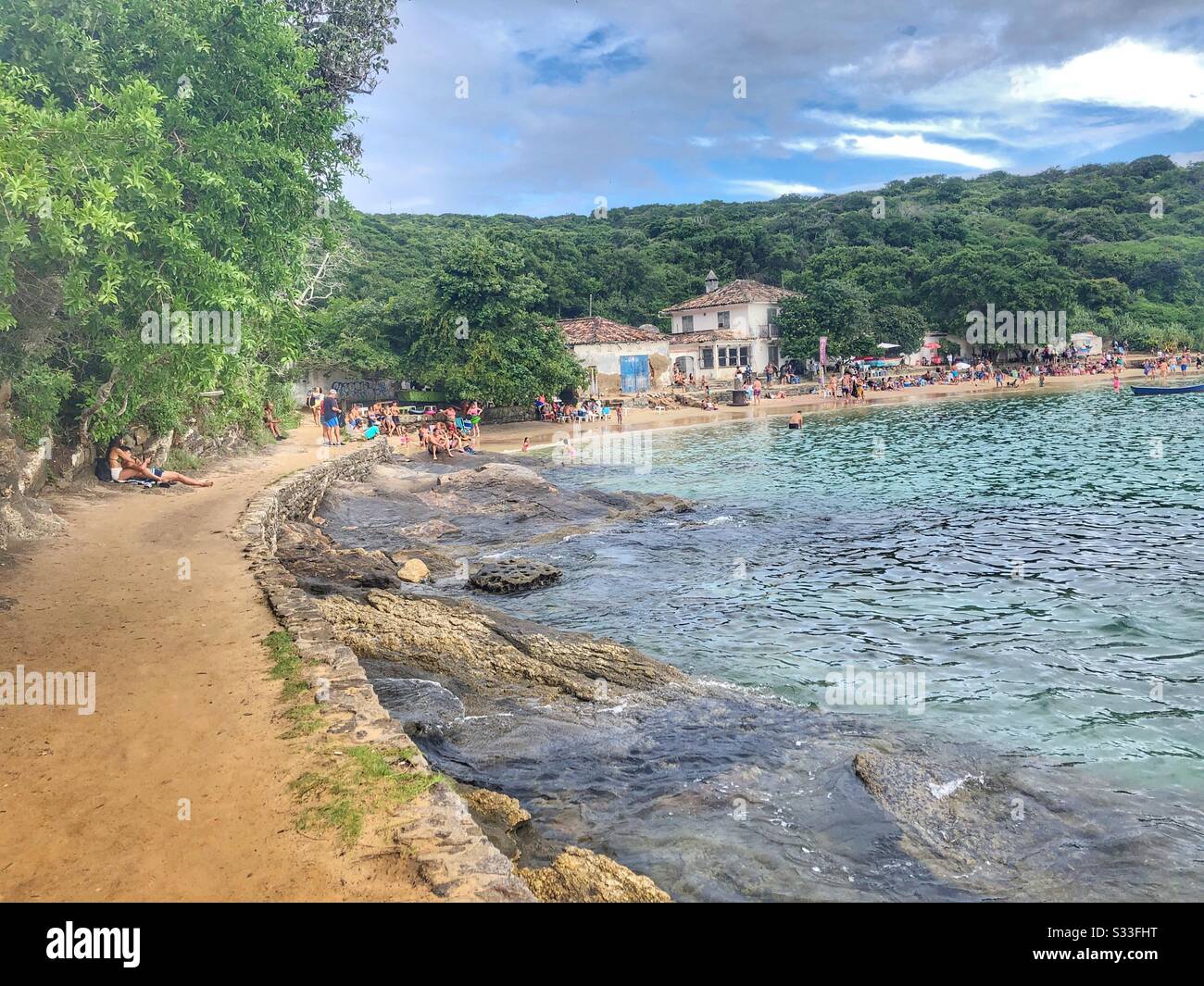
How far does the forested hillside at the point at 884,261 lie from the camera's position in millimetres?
57750

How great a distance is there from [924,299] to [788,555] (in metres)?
55.8

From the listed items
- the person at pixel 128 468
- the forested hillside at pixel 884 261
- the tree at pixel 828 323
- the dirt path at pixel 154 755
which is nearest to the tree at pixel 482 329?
the forested hillside at pixel 884 261

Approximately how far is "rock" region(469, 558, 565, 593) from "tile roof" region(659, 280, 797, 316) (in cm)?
4554

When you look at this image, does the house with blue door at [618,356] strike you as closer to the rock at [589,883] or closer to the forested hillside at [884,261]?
the forested hillside at [884,261]

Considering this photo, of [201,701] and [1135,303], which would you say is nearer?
[201,701]

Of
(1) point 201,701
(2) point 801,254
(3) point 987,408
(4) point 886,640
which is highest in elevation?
(2) point 801,254

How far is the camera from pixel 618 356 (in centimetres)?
5228

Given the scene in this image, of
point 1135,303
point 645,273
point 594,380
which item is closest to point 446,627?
point 594,380

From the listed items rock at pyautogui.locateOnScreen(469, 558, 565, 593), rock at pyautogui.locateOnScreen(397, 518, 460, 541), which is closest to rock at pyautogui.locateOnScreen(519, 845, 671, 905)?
rock at pyautogui.locateOnScreen(469, 558, 565, 593)

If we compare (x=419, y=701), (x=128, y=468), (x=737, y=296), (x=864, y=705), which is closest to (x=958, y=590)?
(x=864, y=705)

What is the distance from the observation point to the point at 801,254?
265 feet

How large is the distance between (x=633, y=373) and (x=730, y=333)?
8.85 meters

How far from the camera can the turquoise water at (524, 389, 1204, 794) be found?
9.69m
